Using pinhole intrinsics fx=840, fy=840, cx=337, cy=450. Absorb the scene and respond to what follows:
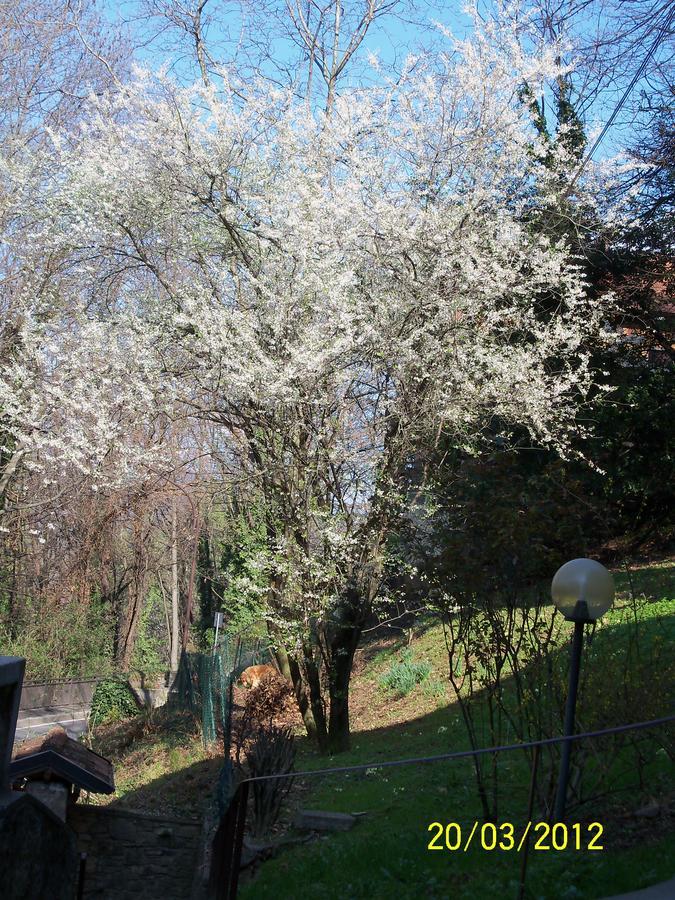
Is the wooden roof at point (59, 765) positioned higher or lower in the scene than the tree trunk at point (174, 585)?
lower

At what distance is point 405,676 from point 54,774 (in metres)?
5.74

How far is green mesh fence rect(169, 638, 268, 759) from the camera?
11141 mm

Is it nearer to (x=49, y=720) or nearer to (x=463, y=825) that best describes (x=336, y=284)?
(x=463, y=825)

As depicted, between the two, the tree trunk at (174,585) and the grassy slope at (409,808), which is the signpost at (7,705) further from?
the tree trunk at (174,585)

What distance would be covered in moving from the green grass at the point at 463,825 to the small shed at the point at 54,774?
5.70ft

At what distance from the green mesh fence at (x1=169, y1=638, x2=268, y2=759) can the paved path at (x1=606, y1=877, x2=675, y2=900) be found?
640 cm

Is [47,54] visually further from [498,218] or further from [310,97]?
[498,218]

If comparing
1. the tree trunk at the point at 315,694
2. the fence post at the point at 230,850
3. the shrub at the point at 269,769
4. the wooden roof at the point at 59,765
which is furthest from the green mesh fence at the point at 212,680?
the fence post at the point at 230,850

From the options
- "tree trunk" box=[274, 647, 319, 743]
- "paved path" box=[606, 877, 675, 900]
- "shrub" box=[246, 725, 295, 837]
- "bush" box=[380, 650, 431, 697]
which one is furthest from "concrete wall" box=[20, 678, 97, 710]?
"paved path" box=[606, 877, 675, 900]

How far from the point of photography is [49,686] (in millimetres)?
15352

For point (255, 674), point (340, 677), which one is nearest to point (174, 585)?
point (255, 674)

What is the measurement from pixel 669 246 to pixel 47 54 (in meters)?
10.1

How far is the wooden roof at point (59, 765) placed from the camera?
6895 millimetres

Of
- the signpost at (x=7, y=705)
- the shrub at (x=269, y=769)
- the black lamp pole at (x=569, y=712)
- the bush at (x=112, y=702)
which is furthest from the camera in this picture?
the bush at (x=112, y=702)
